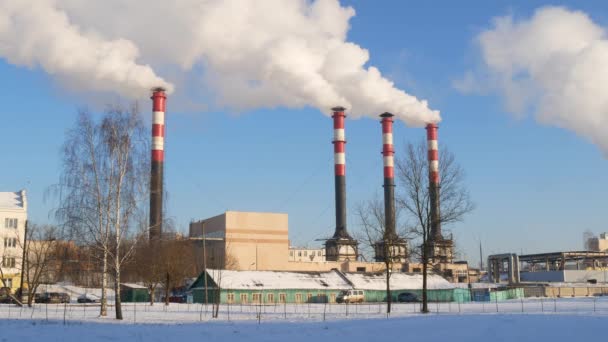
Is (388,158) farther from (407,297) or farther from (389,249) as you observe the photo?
(389,249)

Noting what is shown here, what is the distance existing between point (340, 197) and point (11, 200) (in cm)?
4319

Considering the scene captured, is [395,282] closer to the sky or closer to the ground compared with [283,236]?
closer to the ground

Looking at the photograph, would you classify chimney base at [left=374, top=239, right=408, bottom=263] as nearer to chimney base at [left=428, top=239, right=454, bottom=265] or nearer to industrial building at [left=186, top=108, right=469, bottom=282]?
chimney base at [left=428, top=239, right=454, bottom=265]

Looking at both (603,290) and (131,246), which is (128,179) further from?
(603,290)

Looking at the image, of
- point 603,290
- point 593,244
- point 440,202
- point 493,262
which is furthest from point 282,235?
point 593,244

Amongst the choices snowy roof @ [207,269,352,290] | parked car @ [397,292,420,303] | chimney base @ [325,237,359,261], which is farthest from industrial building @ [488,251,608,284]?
snowy roof @ [207,269,352,290]

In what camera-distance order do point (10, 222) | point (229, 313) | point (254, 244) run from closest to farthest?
point (229, 313)
point (10, 222)
point (254, 244)

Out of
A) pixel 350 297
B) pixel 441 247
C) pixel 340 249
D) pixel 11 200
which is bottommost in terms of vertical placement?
pixel 350 297

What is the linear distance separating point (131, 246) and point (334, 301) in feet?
99.5

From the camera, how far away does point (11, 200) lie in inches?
2744

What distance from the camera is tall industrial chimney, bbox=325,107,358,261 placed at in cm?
9000

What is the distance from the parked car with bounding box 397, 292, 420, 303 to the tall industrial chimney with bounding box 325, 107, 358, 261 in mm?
28094

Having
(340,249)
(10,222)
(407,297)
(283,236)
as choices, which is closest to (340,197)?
(340,249)

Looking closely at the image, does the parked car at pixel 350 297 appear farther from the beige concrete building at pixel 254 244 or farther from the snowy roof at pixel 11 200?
the snowy roof at pixel 11 200
